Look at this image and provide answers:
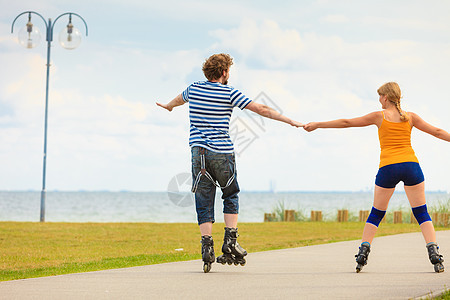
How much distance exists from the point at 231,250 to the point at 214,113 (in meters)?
1.36

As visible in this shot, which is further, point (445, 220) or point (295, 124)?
point (445, 220)

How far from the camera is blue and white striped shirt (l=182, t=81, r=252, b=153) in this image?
658 cm

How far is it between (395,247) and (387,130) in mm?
3624

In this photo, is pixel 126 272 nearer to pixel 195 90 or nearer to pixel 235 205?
pixel 235 205

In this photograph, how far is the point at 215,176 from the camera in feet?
21.9

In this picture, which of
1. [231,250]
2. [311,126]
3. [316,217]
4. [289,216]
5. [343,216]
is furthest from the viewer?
[289,216]

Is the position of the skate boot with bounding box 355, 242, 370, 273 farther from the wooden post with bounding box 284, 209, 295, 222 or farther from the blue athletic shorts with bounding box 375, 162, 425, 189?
the wooden post with bounding box 284, 209, 295, 222

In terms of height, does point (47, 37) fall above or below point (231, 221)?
above

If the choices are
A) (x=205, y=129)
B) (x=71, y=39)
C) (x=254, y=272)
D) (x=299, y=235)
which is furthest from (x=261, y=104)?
(x=71, y=39)

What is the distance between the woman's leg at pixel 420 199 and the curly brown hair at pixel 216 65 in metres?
2.19

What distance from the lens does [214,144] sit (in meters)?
6.57

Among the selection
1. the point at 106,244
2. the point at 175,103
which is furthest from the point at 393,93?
the point at 106,244

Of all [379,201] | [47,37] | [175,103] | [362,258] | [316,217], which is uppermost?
[47,37]

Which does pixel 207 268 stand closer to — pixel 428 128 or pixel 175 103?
pixel 175 103
